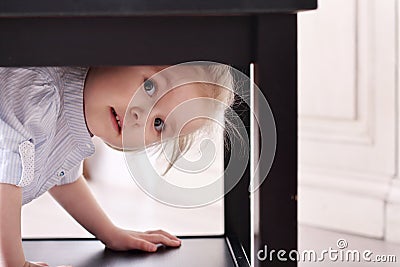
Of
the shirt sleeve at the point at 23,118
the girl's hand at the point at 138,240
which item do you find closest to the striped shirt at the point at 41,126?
the shirt sleeve at the point at 23,118

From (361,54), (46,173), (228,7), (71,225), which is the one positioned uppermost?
(228,7)

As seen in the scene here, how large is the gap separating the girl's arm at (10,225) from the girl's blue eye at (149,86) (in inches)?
7.1

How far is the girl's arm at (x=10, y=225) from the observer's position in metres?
0.85

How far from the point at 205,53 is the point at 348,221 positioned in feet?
2.77

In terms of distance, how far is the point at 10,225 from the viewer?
2.81ft

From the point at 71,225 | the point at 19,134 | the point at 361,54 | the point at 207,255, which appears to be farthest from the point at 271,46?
the point at 71,225

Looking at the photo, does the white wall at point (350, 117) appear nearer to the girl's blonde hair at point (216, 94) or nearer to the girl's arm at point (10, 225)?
the girl's blonde hair at point (216, 94)

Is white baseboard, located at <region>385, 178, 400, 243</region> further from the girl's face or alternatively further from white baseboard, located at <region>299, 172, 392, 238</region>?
the girl's face

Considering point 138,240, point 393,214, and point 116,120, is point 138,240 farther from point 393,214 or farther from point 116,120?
point 393,214

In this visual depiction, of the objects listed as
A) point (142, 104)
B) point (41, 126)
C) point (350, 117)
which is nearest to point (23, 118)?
point (41, 126)

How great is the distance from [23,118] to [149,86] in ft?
0.48

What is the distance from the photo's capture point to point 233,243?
1.11m

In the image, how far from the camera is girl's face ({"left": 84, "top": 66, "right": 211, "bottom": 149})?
0.92 m

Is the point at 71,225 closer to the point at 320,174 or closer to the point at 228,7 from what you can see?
the point at 320,174
